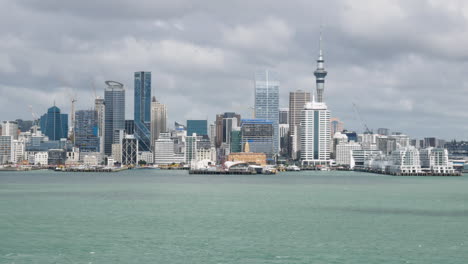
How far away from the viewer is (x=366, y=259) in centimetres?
4825

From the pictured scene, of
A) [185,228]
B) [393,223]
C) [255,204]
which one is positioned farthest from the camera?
[255,204]

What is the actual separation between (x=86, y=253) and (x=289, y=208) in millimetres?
39284

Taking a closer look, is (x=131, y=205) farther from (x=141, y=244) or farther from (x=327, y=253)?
(x=327, y=253)

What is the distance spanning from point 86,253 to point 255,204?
4335cm

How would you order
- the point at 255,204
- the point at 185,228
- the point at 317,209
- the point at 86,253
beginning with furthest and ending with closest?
the point at 255,204 < the point at 317,209 < the point at 185,228 < the point at 86,253

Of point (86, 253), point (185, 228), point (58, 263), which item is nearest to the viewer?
point (58, 263)

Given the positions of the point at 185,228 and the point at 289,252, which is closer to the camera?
the point at 289,252

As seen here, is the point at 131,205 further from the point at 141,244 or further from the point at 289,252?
the point at 289,252

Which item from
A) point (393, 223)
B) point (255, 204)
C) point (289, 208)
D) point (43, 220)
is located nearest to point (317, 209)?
point (289, 208)

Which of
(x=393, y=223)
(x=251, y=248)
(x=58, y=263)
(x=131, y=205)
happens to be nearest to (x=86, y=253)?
(x=58, y=263)

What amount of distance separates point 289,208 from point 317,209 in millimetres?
3538

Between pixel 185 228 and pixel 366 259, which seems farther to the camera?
pixel 185 228

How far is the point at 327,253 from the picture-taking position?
50.5 metres

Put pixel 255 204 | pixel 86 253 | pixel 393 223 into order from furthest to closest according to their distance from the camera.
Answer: pixel 255 204
pixel 393 223
pixel 86 253
